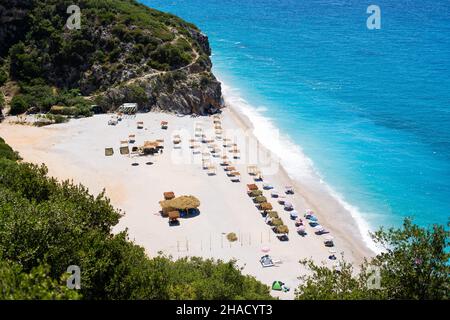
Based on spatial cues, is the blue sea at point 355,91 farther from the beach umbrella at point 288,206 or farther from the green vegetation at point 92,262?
the green vegetation at point 92,262

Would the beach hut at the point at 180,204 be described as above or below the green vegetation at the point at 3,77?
below

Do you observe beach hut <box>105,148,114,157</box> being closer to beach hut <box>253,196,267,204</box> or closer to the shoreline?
beach hut <box>253,196,267,204</box>

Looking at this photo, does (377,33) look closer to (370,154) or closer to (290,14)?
(290,14)

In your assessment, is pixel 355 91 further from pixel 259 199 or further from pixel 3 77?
pixel 3 77

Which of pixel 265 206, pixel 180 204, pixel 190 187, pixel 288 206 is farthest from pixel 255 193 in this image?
pixel 180 204

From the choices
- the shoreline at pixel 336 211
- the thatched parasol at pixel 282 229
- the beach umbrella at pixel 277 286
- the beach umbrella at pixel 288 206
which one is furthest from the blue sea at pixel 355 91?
the beach umbrella at pixel 277 286

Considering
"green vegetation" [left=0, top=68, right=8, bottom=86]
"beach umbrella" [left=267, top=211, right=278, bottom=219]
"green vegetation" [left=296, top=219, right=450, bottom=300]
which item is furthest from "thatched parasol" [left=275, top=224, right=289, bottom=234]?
"green vegetation" [left=0, top=68, right=8, bottom=86]
